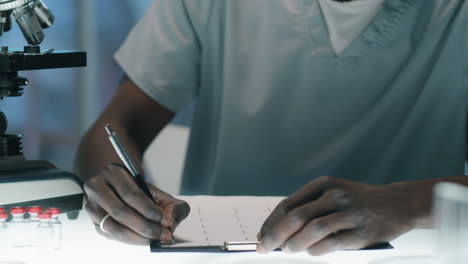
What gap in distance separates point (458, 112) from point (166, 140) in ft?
3.71

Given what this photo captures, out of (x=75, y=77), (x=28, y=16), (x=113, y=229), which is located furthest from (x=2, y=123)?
(x=75, y=77)

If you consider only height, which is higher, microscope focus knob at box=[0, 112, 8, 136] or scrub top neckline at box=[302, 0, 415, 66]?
scrub top neckline at box=[302, 0, 415, 66]

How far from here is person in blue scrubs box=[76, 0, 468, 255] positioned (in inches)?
49.3

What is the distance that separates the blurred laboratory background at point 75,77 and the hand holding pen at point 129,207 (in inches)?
80.9

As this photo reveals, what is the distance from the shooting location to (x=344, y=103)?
1295 millimetres

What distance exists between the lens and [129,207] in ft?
2.68

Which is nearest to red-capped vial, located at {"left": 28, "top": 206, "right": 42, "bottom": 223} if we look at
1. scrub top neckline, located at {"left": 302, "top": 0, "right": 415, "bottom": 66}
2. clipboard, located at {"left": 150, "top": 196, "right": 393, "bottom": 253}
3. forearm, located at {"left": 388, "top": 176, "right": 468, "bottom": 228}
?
clipboard, located at {"left": 150, "top": 196, "right": 393, "bottom": 253}

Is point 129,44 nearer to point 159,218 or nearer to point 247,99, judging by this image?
point 247,99

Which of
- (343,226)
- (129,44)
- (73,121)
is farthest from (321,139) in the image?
(73,121)

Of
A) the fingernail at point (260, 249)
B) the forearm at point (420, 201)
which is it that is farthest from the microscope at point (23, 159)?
the forearm at point (420, 201)

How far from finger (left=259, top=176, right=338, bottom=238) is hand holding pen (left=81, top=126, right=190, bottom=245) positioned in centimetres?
13

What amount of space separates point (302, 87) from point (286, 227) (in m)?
0.59

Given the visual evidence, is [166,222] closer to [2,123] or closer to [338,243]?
[338,243]

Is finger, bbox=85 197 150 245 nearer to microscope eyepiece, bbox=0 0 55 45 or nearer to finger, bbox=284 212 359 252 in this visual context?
finger, bbox=284 212 359 252
